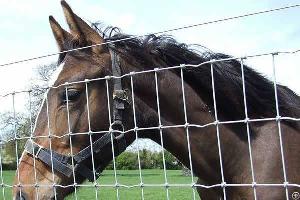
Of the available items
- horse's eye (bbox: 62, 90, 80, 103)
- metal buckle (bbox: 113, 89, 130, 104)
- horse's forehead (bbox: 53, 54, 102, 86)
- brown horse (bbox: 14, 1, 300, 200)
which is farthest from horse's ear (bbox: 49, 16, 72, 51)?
metal buckle (bbox: 113, 89, 130, 104)

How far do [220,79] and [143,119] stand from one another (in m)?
0.74

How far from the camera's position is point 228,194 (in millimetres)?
3840

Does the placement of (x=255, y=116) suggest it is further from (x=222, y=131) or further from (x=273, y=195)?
(x=273, y=195)

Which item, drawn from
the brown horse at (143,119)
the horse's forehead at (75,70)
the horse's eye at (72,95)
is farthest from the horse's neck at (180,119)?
the horse's eye at (72,95)

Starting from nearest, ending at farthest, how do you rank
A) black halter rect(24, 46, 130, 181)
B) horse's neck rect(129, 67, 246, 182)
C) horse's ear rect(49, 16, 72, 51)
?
black halter rect(24, 46, 130, 181)
horse's neck rect(129, 67, 246, 182)
horse's ear rect(49, 16, 72, 51)

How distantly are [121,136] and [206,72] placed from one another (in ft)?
3.02

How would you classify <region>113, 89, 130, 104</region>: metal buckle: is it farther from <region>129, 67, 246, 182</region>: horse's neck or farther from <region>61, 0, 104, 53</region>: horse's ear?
<region>61, 0, 104, 53</region>: horse's ear

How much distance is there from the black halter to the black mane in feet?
1.24

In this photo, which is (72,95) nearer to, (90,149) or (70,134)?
(70,134)

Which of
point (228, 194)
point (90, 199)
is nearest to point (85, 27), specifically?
point (228, 194)

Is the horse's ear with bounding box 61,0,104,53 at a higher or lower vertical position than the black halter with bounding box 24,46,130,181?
higher

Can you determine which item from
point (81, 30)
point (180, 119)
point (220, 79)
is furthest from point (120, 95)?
point (220, 79)

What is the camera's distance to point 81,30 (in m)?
4.11

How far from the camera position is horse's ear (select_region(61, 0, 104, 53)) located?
4.07 m
